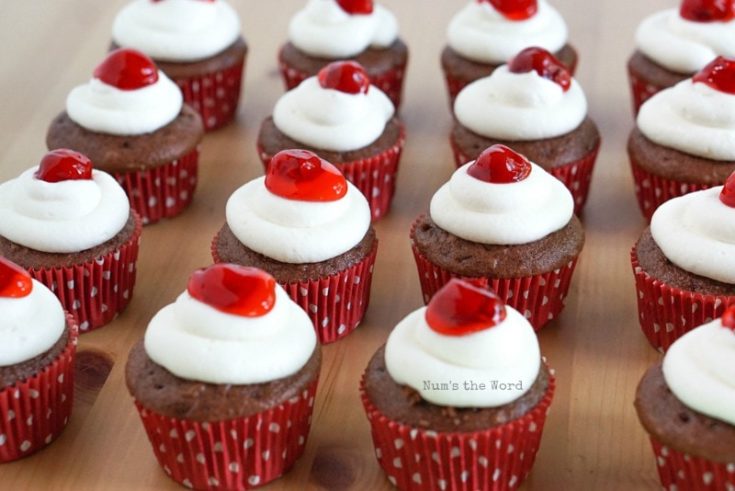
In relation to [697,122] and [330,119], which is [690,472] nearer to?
[697,122]

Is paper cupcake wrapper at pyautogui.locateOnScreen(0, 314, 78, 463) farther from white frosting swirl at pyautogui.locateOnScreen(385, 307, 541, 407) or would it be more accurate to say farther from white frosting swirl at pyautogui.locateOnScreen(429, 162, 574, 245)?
white frosting swirl at pyautogui.locateOnScreen(429, 162, 574, 245)

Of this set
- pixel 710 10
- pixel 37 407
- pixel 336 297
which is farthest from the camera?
pixel 710 10

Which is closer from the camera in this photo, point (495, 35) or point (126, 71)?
point (126, 71)

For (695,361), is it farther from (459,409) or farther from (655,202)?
(655,202)

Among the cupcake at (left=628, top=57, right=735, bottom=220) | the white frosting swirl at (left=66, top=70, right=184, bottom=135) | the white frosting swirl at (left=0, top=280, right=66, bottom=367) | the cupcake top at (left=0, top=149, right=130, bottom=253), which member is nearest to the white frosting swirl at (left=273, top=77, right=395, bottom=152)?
the white frosting swirl at (left=66, top=70, right=184, bottom=135)

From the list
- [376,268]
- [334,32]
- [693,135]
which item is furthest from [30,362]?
[693,135]

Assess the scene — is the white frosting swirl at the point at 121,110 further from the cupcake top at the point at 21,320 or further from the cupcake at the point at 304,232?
the cupcake top at the point at 21,320

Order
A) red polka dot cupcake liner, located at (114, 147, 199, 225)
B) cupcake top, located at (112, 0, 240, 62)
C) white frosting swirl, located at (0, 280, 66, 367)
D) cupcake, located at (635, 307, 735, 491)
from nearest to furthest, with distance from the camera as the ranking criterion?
1. cupcake, located at (635, 307, 735, 491)
2. white frosting swirl, located at (0, 280, 66, 367)
3. red polka dot cupcake liner, located at (114, 147, 199, 225)
4. cupcake top, located at (112, 0, 240, 62)

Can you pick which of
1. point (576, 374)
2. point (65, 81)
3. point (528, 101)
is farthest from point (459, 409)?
point (65, 81)
